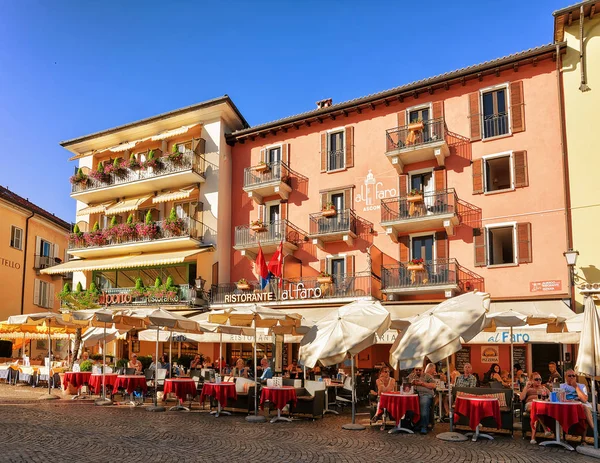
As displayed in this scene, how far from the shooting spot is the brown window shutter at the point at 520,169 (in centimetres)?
2128

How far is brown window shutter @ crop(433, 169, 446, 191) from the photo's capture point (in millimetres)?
22984

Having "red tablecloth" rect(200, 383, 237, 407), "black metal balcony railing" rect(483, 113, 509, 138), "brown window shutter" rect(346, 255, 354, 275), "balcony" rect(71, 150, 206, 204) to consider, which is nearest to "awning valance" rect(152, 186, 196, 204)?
"balcony" rect(71, 150, 206, 204)

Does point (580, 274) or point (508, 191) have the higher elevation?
point (508, 191)

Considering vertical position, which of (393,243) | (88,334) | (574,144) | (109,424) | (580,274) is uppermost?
(574,144)

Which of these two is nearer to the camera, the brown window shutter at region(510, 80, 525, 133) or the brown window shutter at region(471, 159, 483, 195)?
the brown window shutter at region(510, 80, 525, 133)

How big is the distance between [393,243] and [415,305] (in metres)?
3.03

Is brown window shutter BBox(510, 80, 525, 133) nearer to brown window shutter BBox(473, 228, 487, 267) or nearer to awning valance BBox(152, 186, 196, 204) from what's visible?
brown window shutter BBox(473, 228, 487, 267)

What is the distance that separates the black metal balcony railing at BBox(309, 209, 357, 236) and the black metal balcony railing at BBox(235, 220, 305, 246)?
940 mm

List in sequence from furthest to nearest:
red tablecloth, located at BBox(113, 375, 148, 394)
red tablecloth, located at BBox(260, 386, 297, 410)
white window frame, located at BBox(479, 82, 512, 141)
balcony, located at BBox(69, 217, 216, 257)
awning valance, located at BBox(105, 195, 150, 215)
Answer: awning valance, located at BBox(105, 195, 150, 215) < balcony, located at BBox(69, 217, 216, 257) < white window frame, located at BBox(479, 82, 512, 141) < red tablecloth, located at BBox(113, 375, 148, 394) < red tablecloth, located at BBox(260, 386, 297, 410)

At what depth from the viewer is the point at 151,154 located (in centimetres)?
2964

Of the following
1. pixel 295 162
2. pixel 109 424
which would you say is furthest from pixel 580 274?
pixel 109 424

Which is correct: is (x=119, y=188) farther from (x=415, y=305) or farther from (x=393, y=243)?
(x=415, y=305)

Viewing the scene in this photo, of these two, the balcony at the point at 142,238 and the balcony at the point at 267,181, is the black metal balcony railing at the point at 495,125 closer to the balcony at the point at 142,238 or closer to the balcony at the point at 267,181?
the balcony at the point at 267,181

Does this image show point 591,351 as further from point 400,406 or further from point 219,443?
Result: point 219,443
